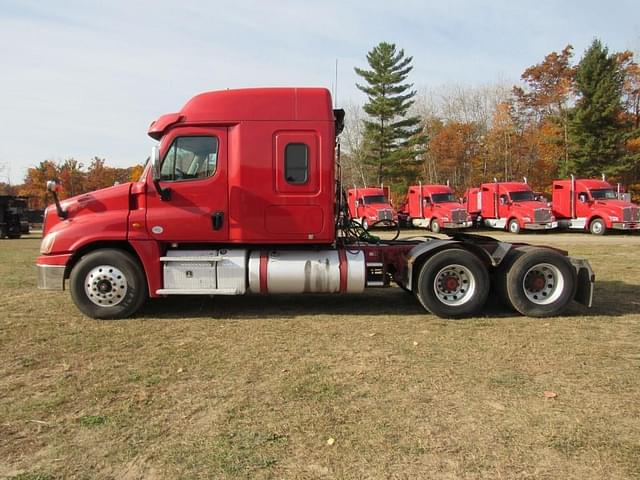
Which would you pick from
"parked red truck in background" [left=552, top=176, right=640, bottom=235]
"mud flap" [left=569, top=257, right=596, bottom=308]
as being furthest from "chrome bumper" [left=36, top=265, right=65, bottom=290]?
"parked red truck in background" [left=552, top=176, right=640, bottom=235]

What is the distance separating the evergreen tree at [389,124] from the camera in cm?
4938

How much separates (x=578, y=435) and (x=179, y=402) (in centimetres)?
299

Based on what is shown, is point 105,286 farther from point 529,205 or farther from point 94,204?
point 529,205

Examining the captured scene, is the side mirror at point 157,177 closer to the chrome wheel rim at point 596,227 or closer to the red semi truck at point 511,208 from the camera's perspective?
the red semi truck at point 511,208

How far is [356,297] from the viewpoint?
8.66 m

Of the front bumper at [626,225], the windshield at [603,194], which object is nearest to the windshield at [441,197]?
the windshield at [603,194]

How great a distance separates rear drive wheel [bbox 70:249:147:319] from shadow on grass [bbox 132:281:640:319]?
1.35 feet

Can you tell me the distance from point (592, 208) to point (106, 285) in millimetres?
25925

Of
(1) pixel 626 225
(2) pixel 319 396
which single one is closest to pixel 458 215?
Result: (1) pixel 626 225

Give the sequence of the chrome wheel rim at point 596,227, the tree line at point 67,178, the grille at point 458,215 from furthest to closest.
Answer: the tree line at point 67,178
the grille at point 458,215
the chrome wheel rim at point 596,227

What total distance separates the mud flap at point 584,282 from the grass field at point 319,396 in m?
0.26

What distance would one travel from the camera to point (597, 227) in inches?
1011

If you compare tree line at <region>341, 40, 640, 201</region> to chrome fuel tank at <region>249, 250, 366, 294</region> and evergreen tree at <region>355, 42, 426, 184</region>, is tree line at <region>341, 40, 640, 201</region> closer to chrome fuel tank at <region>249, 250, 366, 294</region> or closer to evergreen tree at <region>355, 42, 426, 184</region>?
evergreen tree at <region>355, 42, 426, 184</region>

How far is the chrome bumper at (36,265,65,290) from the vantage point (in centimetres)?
687
